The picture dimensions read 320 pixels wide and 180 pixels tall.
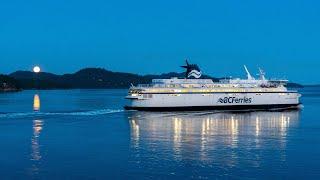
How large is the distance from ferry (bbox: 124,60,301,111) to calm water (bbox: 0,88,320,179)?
15948 millimetres

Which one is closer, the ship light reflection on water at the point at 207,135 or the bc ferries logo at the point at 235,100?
the ship light reflection on water at the point at 207,135

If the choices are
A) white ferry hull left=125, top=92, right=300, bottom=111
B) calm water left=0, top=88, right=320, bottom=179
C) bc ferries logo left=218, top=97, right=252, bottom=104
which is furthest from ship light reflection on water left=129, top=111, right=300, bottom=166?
bc ferries logo left=218, top=97, right=252, bottom=104

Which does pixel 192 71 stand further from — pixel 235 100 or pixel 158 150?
pixel 158 150

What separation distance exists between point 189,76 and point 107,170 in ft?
166

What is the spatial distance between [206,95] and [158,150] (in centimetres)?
4018

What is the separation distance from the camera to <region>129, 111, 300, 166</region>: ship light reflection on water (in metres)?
31.2

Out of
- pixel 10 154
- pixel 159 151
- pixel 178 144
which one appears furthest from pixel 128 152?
pixel 10 154

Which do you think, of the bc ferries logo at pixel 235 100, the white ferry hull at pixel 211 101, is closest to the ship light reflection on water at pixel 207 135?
the white ferry hull at pixel 211 101

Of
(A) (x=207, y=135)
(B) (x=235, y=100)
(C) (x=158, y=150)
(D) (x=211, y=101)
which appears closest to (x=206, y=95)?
(D) (x=211, y=101)

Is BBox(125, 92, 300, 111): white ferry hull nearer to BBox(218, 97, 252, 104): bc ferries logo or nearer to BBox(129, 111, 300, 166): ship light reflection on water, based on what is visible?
BBox(218, 97, 252, 104): bc ferries logo

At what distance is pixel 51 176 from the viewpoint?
24.7 meters

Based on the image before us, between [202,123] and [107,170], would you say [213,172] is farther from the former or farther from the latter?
[202,123]

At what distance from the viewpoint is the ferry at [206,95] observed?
225ft

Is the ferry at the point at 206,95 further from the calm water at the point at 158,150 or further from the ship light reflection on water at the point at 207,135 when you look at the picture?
the calm water at the point at 158,150
